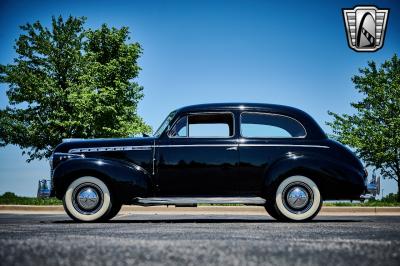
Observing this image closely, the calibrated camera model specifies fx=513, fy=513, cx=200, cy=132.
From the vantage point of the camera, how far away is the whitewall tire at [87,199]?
23.9ft

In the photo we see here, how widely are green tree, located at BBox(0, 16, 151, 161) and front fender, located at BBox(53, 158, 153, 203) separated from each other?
1838 centimetres

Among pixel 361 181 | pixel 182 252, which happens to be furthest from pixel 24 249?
pixel 361 181

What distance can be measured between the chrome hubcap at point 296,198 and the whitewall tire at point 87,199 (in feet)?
8.34

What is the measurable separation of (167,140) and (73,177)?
A: 1.46 m

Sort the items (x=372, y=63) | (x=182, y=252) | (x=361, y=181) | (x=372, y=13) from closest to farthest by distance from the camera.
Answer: (x=182, y=252) → (x=361, y=181) → (x=372, y=13) → (x=372, y=63)

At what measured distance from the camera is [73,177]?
7.45 meters

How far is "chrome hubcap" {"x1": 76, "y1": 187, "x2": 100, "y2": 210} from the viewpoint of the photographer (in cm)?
732

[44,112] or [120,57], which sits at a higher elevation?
[120,57]

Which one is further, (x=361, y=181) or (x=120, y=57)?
(x=120, y=57)

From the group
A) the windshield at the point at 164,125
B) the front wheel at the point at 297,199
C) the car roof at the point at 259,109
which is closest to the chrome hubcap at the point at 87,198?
the windshield at the point at 164,125

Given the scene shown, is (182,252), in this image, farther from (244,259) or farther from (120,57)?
(120,57)

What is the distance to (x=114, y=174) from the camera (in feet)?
23.9

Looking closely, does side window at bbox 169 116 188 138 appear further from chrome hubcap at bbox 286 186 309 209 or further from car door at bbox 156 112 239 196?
chrome hubcap at bbox 286 186 309 209

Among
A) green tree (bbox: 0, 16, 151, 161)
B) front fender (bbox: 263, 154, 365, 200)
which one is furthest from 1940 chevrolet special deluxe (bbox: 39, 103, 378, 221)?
green tree (bbox: 0, 16, 151, 161)
